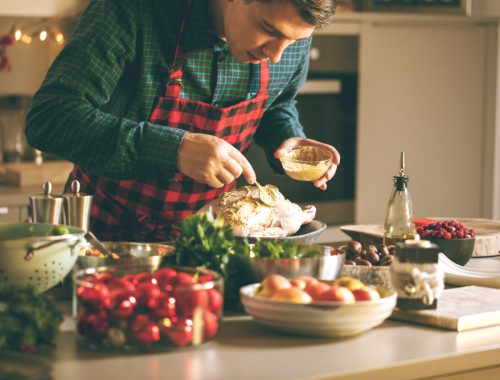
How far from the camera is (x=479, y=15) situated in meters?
3.92

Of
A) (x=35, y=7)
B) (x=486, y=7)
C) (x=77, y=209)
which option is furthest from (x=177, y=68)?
(x=486, y=7)

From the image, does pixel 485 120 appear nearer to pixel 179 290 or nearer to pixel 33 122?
pixel 33 122

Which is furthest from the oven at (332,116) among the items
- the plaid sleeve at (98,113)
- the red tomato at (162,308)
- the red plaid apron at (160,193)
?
the red tomato at (162,308)

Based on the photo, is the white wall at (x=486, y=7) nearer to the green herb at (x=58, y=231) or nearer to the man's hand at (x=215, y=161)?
the man's hand at (x=215, y=161)

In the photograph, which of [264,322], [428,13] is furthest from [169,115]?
[428,13]

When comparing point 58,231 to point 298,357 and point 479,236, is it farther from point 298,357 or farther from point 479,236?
point 479,236

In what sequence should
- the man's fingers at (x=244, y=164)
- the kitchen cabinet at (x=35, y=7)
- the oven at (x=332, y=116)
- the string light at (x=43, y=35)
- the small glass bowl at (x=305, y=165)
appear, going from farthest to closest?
1. the oven at (x=332, y=116)
2. the string light at (x=43, y=35)
3. the kitchen cabinet at (x=35, y=7)
4. the small glass bowl at (x=305, y=165)
5. the man's fingers at (x=244, y=164)

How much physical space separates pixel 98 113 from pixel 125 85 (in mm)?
215

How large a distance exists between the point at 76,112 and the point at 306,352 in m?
0.89

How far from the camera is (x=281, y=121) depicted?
241 centimetres

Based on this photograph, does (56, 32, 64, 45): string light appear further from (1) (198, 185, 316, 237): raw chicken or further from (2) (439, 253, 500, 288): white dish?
(2) (439, 253, 500, 288): white dish

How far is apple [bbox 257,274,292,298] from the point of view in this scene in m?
1.27

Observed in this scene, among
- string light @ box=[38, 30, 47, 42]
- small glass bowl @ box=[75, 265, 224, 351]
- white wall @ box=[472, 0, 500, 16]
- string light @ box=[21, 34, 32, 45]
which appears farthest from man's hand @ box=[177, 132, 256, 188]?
white wall @ box=[472, 0, 500, 16]

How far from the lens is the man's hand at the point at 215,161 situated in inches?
66.6
